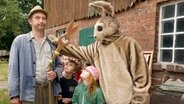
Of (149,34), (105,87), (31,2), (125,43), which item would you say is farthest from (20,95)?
(31,2)

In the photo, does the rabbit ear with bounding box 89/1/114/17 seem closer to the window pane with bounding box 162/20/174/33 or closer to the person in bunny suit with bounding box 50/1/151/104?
the person in bunny suit with bounding box 50/1/151/104

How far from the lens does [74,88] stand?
4.64 meters

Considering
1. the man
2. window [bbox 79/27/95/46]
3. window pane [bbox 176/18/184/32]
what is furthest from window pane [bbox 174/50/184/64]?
window [bbox 79/27/95/46]

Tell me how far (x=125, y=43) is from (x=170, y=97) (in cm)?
134

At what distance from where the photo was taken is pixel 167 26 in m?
6.61

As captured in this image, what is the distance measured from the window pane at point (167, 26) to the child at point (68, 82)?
8.10 ft

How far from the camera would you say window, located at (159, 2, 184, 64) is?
6.22m

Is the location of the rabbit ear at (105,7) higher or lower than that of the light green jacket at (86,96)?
higher

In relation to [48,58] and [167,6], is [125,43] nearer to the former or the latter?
[48,58]

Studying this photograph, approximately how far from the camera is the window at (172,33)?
6219 mm

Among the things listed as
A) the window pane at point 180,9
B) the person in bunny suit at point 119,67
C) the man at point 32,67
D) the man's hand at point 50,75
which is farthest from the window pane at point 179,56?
the man's hand at point 50,75

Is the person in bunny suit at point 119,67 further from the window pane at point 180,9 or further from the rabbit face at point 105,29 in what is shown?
the window pane at point 180,9

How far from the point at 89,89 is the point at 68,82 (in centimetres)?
56

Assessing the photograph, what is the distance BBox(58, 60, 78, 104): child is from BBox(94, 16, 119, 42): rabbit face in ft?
1.74
